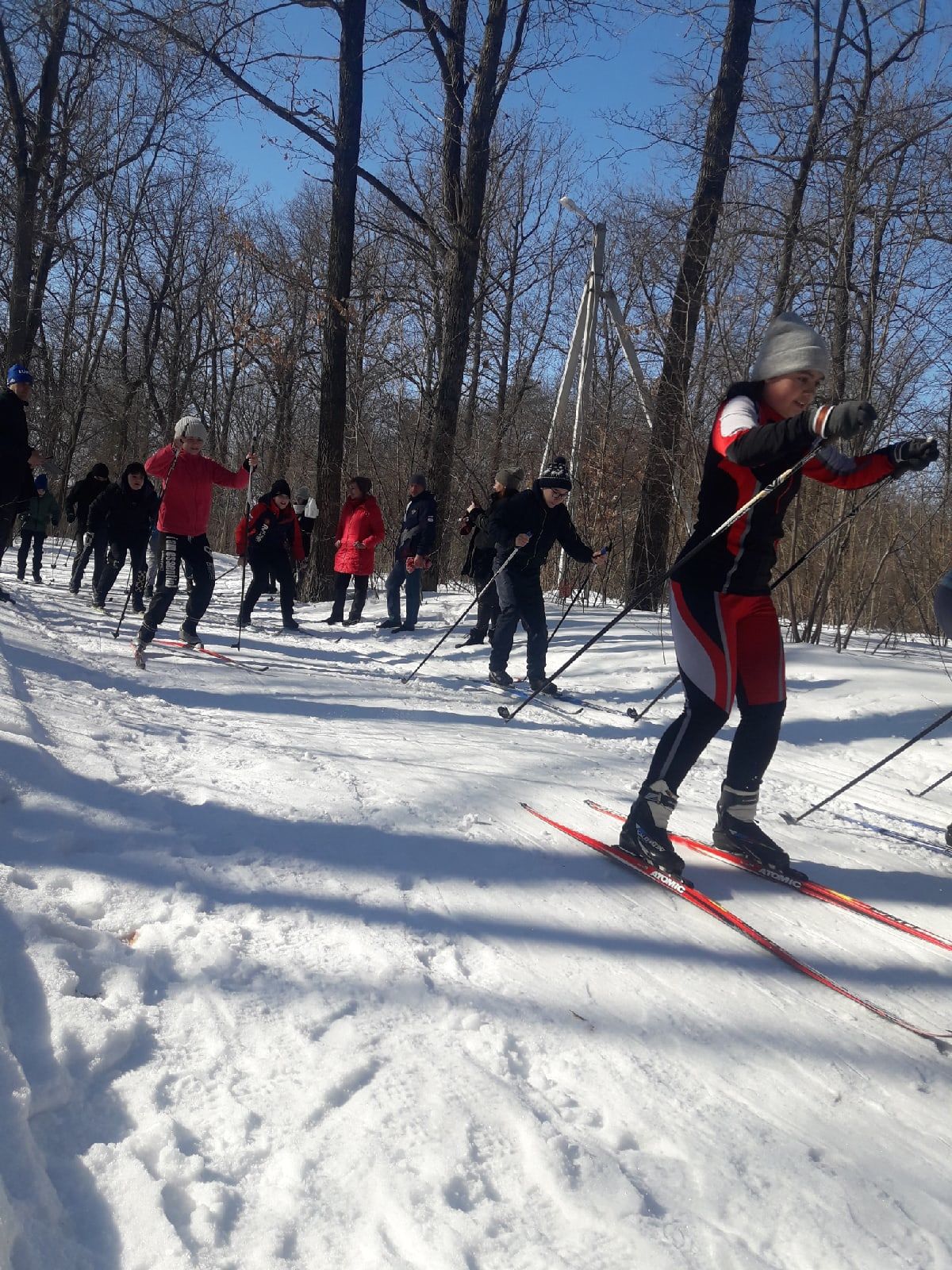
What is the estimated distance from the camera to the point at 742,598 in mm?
3445

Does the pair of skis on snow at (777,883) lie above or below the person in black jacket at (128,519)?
below

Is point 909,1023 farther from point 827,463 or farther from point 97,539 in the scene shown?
A: point 97,539

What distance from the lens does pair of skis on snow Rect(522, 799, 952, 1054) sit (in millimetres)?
2605

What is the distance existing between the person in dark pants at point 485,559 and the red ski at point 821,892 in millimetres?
5109

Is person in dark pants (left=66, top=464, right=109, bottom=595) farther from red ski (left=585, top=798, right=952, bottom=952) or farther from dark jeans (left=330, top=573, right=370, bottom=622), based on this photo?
red ski (left=585, top=798, right=952, bottom=952)

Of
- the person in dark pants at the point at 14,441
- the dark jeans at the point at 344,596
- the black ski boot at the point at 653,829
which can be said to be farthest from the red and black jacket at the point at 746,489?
the dark jeans at the point at 344,596

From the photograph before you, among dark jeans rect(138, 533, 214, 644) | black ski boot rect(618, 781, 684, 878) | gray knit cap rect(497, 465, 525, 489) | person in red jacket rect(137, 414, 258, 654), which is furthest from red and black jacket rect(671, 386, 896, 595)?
gray knit cap rect(497, 465, 525, 489)

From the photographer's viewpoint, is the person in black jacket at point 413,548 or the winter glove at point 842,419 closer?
the winter glove at point 842,419

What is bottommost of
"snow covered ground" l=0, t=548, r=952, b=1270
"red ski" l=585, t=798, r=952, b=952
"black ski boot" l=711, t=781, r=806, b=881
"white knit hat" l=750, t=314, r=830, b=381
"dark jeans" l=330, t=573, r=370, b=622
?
"snow covered ground" l=0, t=548, r=952, b=1270

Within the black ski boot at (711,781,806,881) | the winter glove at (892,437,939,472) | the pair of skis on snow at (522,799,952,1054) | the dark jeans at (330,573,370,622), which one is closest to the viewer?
the pair of skis on snow at (522,799,952,1054)

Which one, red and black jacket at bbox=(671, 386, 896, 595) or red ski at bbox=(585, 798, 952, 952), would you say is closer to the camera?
red ski at bbox=(585, 798, 952, 952)

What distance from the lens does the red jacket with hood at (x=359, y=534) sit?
11.6m

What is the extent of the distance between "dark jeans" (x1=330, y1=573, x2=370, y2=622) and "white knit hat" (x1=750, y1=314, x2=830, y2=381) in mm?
8731

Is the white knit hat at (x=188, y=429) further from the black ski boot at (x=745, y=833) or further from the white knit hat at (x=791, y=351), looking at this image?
the black ski boot at (x=745, y=833)
